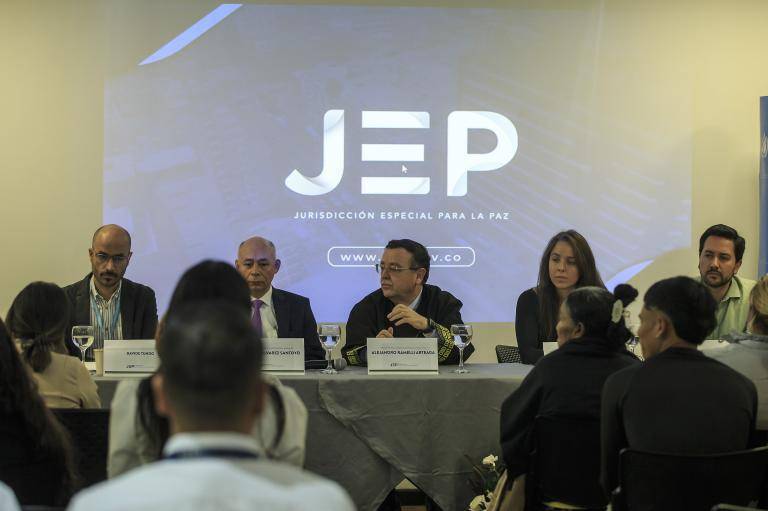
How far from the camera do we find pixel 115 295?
4.24m

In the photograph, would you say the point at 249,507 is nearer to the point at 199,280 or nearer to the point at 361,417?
the point at 199,280

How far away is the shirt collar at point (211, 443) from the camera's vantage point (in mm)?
1079

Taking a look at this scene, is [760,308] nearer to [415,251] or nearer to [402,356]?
[402,356]

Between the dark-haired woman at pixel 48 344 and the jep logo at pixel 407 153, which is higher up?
the jep logo at pixel 407 153

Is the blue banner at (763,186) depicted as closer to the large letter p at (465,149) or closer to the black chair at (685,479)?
the large letter p at (465,149)

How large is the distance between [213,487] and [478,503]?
2.56 m

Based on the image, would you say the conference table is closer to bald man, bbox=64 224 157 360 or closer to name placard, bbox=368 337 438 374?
name placard, bbox=368 337 438 374

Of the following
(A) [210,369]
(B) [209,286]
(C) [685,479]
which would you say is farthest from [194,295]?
(C) [685,479]

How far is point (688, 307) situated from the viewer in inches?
95.6

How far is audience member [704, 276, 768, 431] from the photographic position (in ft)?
9.41

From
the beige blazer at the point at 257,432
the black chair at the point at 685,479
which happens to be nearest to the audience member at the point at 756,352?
the black chair at the point at 685,479

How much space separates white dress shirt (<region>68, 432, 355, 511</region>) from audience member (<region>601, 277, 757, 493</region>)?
4.76 ft

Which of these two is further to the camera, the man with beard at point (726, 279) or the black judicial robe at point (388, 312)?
the man with beard at point (726, 279)

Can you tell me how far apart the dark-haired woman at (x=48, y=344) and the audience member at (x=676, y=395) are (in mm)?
1588
